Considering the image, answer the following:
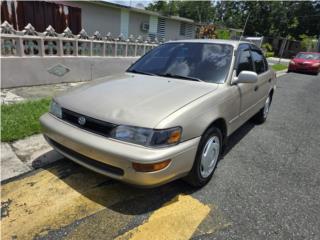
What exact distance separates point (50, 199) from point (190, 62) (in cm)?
231

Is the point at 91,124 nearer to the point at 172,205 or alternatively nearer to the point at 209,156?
the point at 172,205

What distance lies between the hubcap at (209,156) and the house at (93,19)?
8688mm

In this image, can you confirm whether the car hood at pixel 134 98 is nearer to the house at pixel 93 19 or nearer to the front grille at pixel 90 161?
the front grille at pixel 90 161

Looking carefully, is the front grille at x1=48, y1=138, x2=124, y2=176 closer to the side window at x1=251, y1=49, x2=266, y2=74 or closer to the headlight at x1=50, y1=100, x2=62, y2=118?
the headlight at x1=50, y1=100, x2=62, y2=118

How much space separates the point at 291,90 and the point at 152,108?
9084 millimetres

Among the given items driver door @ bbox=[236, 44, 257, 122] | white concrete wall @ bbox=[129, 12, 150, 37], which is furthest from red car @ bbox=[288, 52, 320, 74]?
driver door @ bbox=[236, 44, 257, 122]

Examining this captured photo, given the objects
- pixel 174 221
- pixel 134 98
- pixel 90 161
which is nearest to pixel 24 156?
pixel 90 161

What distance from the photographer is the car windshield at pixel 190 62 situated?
3.28m

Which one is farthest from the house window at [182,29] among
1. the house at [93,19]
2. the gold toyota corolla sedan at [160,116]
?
the gold toyota corolla sedan at [160,116]

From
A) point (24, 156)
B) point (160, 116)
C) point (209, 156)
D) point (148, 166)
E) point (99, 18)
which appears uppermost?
point (99, 18)

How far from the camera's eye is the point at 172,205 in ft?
8.70

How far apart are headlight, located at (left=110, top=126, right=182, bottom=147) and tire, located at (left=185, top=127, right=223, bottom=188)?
42cm

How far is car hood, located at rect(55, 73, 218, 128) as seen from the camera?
2.37 meters

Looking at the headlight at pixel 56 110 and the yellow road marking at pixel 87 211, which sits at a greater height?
the headlight at pixel 56 110
